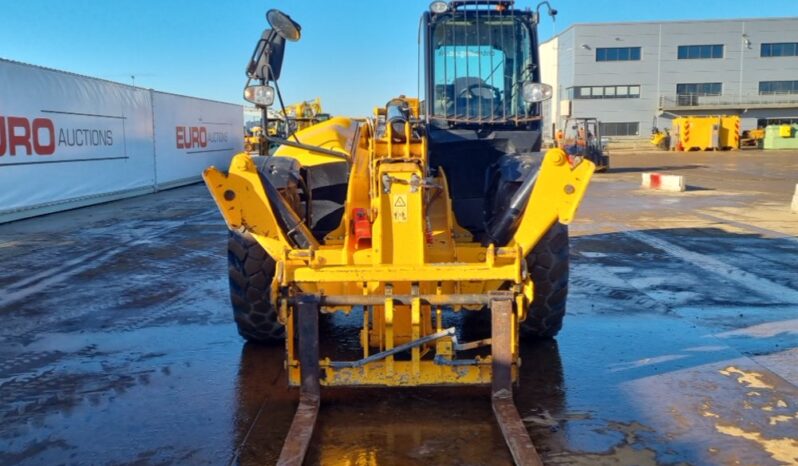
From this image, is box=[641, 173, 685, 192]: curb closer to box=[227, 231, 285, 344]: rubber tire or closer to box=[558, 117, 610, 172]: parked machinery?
box=[558, 117, 610, 172]: parked machinery

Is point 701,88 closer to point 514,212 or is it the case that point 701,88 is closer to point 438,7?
point 438,7

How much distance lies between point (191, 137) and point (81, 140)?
8.34m

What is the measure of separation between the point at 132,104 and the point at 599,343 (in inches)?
693

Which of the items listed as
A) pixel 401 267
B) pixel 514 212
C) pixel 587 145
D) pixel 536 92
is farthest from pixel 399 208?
pixel 587 145

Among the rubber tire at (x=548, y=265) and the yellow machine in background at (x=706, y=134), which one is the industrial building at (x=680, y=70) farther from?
the rubber tire at (x=548, y=265)

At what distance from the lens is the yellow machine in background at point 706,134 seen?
44.4m

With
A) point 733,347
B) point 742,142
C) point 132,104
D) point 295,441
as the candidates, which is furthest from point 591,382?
point 742,142

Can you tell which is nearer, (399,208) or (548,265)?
(399,208)

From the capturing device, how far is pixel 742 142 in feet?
154

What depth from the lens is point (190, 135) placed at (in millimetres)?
25250

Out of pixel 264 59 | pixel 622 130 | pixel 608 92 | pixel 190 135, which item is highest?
pixel 608 92

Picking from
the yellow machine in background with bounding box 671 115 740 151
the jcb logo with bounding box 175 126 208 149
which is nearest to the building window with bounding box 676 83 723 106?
the yellow machine in background with bounding box 671 115 740 151

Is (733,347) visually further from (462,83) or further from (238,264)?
(238,264)

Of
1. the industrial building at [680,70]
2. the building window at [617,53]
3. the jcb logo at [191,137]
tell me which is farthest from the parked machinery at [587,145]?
the building window at [617,53]
